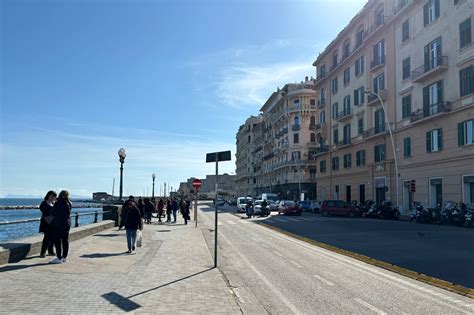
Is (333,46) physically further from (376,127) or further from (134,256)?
(134,256)

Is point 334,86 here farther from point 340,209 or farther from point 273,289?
point 273,289

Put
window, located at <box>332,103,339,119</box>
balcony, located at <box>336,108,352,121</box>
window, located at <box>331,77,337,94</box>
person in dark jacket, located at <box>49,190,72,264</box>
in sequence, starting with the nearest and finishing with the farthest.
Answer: person in dark jacket, located at <box>49,190,72,264</box>, balcony, located at <box>336,108,352,121</box>, window, located at <box>332,103,339,119</box>, window, located at <box>331,77,337,94</box>

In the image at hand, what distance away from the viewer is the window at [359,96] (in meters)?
51.7

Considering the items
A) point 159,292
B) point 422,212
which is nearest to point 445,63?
point 422,212

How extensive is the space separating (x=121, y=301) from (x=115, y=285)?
131 centimetres

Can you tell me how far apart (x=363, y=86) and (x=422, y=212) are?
22.3 m

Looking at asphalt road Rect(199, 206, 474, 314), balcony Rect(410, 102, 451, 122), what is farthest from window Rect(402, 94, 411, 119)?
asphalt road Rect(199, 206, 474, 314)

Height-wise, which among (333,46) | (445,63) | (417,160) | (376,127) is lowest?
(417,160)

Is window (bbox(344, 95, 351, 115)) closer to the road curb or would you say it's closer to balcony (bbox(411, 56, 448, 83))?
balcony (bbox(411, 56, 448, 83))

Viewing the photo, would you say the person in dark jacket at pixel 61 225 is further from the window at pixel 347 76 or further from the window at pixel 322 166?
the window at pixel 322 166

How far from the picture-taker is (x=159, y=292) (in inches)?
321

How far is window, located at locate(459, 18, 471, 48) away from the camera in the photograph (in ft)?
105

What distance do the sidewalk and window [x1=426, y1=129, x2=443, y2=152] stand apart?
28.2m

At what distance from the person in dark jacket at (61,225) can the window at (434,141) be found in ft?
103
